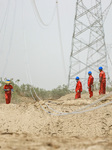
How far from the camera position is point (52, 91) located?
2098 centimetres

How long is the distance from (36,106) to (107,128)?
3.65 meters

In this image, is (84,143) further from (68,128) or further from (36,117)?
(36,117)

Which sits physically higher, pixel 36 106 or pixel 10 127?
pixel 36 106

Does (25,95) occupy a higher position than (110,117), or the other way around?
(25,95)

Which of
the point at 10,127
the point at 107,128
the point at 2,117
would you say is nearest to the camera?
the point at 107,128

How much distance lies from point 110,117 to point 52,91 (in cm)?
1547

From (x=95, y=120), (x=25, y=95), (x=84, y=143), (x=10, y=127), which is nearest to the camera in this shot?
(x=84, y=143)

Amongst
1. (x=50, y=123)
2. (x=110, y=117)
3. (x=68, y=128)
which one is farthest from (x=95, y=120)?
(x=50, y=123)

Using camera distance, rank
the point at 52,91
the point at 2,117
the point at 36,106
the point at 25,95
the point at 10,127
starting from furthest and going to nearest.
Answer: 1. the point at 52,91
2. the point at 25,95
3. the point at 36,106
4. the point at 2,117
5. the point at 10,127

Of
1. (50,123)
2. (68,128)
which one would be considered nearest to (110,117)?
(68,128)

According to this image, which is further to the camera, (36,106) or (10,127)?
(36,106)

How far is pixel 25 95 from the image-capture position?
19.4 meters

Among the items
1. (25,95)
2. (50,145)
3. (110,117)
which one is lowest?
(50,145)

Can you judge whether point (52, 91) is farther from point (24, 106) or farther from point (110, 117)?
point (110, 117)
